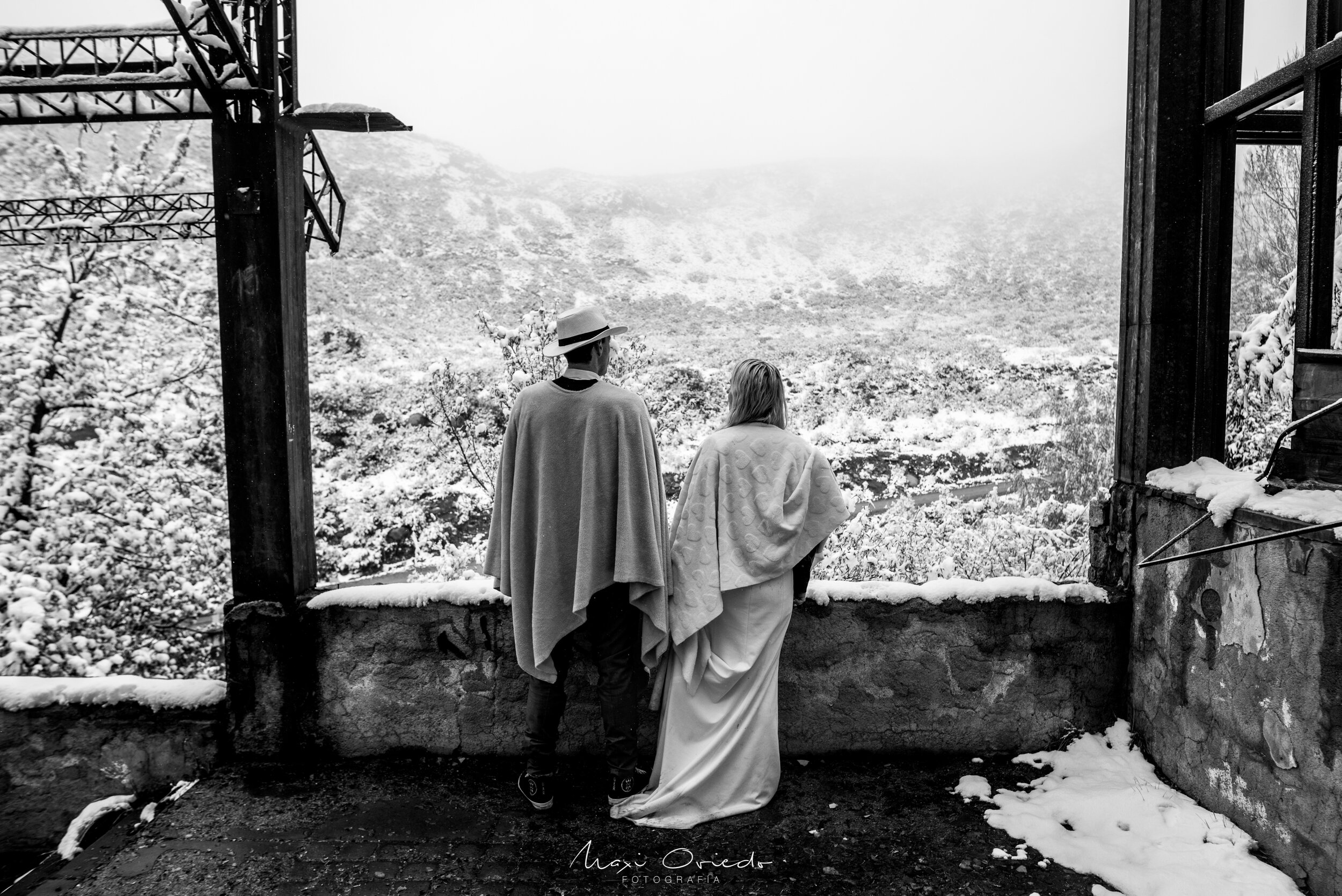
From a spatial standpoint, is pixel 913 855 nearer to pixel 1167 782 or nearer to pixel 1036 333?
pixel 1167 782

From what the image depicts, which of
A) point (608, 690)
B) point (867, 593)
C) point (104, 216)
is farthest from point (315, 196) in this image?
point (867, 593)

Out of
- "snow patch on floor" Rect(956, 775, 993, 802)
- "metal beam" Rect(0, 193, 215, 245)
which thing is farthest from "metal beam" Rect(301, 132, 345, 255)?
"snow patch on floor" Rect(956, 775, 993, 802)

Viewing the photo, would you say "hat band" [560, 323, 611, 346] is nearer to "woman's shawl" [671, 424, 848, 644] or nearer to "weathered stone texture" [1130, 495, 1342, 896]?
"woman's shawl" [671, 424, 848, 644]

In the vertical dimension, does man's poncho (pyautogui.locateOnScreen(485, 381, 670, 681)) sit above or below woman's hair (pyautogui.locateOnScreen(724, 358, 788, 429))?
below

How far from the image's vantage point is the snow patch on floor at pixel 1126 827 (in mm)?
2488

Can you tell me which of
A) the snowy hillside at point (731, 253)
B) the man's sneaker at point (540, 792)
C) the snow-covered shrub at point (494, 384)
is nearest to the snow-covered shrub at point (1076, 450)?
the snowy hillside at point (731, 253)

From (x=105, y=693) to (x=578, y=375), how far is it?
2.53 m

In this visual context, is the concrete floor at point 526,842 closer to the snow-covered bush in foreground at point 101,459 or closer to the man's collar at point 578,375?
the man's collar at point 578,375

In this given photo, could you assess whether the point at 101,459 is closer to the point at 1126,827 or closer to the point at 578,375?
the point at 578,375

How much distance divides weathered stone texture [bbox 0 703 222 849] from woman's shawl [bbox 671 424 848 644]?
Result: 7.57 ft

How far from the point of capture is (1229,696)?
276 centimetres

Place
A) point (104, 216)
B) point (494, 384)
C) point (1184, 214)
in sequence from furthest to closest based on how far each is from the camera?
Answer: point (494, 384)
point (104, 216)
point (1184, 214)

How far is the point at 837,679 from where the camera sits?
3.54 m

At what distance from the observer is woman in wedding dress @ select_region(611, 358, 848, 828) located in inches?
122
